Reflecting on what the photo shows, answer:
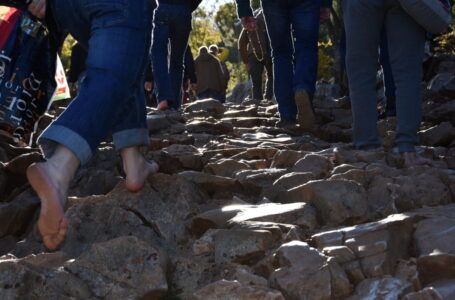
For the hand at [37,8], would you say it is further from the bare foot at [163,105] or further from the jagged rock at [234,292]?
the bare foot at [163,105]

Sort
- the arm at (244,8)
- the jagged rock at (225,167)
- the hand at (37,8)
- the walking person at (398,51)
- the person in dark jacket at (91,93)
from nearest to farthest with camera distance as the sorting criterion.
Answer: the person in dark jacket at (91,93)
the hand at (37,8)
the jagged rock at (225,167)
the walking person at (398,51)
the arm at (244,8)

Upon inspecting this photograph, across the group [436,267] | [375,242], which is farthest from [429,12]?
[436,267]

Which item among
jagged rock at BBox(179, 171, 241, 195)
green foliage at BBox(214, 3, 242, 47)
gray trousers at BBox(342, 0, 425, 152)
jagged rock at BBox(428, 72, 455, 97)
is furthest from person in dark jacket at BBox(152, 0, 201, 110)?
green foliage at BBox(214, 3, 242, 47)

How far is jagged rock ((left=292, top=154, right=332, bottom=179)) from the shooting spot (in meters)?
3.79

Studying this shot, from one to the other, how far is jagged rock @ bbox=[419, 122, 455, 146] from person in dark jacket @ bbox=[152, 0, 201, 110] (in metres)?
3.50

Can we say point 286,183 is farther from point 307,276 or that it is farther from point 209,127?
point 209,127

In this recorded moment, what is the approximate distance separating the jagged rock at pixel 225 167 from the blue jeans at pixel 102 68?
1.21 meters

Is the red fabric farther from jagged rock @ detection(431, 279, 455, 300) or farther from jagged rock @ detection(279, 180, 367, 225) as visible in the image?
jagged rock @ detection(431, 279, 455, 300)

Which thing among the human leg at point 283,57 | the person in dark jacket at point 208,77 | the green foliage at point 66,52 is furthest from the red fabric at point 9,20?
the green foliage at point 66,52

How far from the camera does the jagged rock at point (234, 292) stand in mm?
2176

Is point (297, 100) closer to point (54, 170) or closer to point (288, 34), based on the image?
point (288, 34)

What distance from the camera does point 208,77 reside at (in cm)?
1381

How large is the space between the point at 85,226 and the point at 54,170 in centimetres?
50

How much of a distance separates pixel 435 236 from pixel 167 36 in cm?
591
